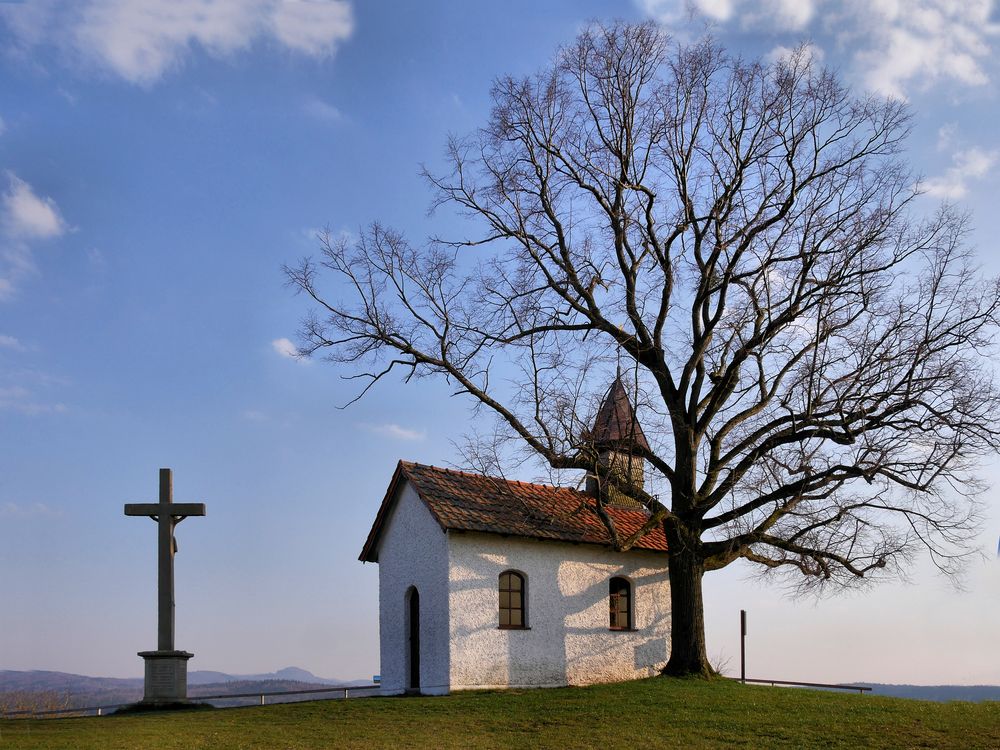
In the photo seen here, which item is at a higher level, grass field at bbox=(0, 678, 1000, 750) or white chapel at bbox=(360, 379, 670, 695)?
white chapel at bbox=(360, 379, 670, 695)

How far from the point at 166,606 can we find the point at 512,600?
25.6 feet

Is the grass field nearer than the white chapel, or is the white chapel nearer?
the grass field

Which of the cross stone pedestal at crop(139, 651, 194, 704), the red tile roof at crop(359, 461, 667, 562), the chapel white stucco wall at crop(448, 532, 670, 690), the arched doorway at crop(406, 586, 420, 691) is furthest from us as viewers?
the arched doorway at crop(406, 586, 420, 691)

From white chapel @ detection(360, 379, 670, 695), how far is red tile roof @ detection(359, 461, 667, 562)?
1.6 inches

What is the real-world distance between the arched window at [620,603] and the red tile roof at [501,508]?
111 cm

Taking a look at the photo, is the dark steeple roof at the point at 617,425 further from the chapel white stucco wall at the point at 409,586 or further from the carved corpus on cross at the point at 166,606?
the carved corpus on cross at the point at 166,606

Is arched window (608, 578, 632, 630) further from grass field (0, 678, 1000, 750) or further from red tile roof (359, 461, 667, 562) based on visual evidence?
grass field (0, 678, 1000, 750)

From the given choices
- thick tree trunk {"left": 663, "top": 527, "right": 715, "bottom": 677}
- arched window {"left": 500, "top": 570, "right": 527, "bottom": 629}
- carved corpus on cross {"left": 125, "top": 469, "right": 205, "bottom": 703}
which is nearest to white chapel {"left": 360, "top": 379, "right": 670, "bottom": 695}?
arched window {"left": 500, "top": 570, "right": 527, "bottom": 629}

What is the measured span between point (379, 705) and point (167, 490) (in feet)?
22.2

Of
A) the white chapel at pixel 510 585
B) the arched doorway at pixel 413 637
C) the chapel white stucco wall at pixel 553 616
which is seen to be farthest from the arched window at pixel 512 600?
the arched doorway at pixel 413 637

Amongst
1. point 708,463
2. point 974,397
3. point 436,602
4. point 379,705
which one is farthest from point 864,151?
point 379,705

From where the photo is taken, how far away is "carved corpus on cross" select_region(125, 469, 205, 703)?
20.4m

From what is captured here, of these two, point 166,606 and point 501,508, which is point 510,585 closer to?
point 501,508

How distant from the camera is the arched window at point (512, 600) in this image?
22734mm
